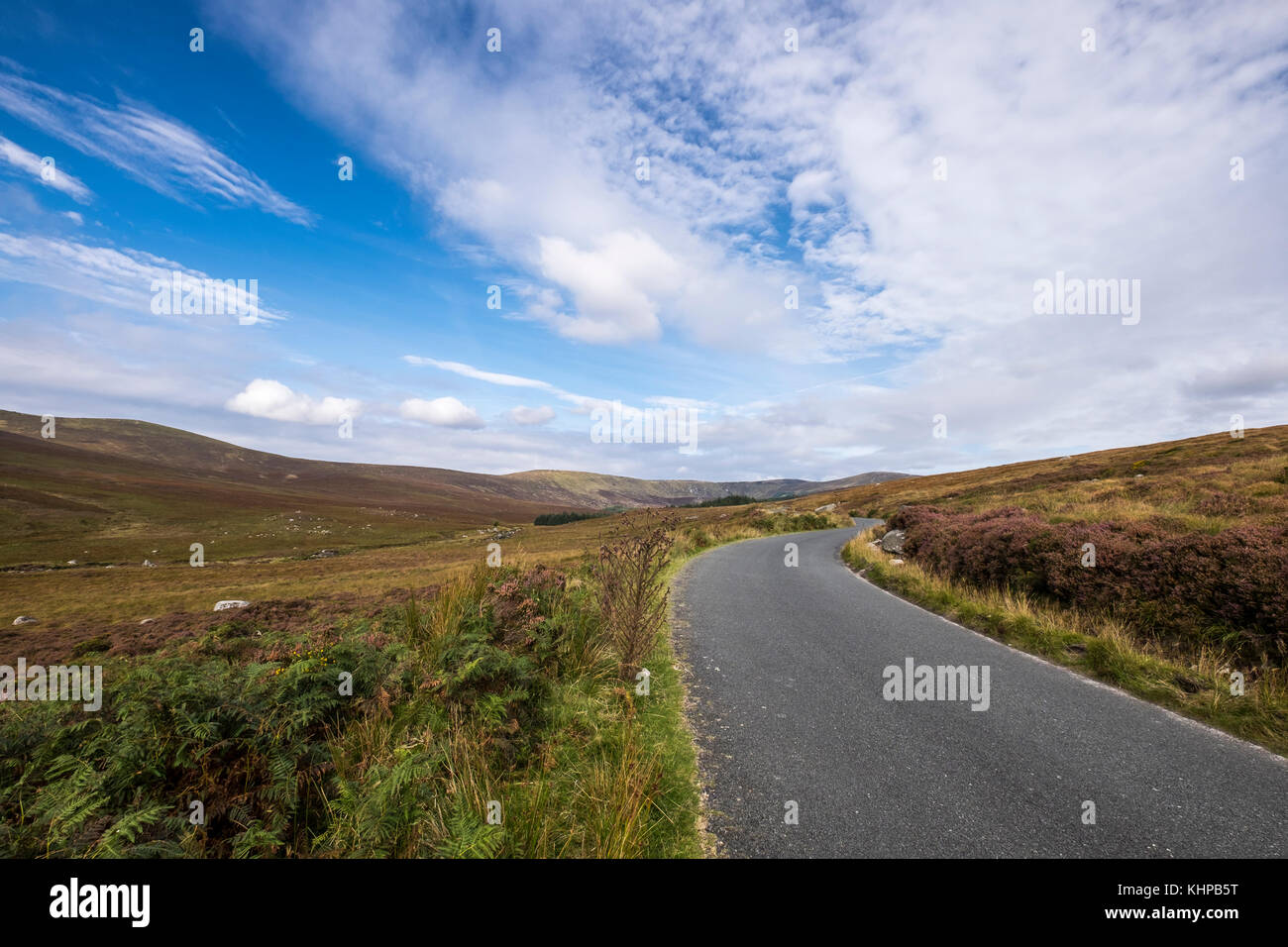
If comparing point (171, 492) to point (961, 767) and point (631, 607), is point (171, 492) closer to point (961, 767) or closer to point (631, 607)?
point (631, 607)

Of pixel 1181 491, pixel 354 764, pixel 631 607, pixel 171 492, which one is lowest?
pixel 354 764

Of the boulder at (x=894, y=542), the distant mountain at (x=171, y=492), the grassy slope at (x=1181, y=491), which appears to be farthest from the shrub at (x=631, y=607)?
the distant mountain at (x=171, y=492)

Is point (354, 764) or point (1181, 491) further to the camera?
point (1181, 491)

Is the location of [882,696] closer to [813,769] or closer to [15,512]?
[813,769]

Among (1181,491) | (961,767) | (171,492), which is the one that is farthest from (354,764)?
(171,492)

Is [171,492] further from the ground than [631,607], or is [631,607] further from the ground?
[171,492]

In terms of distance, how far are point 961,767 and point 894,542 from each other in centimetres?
1626

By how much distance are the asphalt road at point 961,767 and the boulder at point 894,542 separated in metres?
11.5

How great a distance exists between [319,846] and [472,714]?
1331mm

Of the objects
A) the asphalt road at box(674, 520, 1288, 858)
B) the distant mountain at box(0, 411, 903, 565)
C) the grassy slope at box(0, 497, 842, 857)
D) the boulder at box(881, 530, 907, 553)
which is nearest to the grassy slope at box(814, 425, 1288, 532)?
the boulder at box(881, 530, 907, 553)

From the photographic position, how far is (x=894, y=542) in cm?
1875
